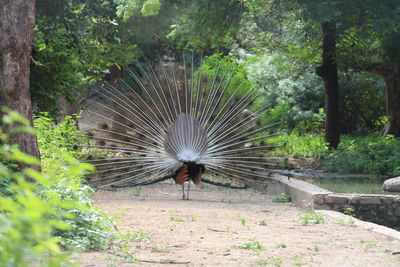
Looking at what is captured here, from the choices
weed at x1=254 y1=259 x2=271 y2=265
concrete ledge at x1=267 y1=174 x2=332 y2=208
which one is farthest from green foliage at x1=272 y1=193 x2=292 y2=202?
weed at x1=254 y1=259 x2=271 y2=265

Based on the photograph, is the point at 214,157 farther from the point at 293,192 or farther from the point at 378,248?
the point at 378,248

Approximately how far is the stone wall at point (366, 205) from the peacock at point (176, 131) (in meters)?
2.24

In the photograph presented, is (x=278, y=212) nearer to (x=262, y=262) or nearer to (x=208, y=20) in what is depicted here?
(x=262, y=262)

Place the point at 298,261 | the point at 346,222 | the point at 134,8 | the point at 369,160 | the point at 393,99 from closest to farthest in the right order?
the point at 298,261, the point at 346,222, the point at 134,8, the point at 369,160, the point at 393,99

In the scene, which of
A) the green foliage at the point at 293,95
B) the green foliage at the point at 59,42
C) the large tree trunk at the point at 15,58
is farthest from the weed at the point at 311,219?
the green foliage at the point at 293,95

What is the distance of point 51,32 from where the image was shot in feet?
40.2

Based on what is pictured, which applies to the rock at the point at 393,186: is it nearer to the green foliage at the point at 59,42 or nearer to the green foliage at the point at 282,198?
the green foliage at the point at 282,198

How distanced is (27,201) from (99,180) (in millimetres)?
9542

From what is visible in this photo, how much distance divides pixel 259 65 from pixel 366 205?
46.8ft

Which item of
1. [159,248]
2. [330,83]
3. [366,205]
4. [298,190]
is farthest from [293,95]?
[159,248]

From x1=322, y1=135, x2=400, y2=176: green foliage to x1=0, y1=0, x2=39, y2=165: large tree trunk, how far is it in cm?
918

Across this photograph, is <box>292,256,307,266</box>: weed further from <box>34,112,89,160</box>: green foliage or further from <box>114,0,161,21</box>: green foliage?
<box>114,0,161,21</box>: green foliage

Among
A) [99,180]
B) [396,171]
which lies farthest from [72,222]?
[396,171]

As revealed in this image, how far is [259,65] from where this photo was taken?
78.3 ft
